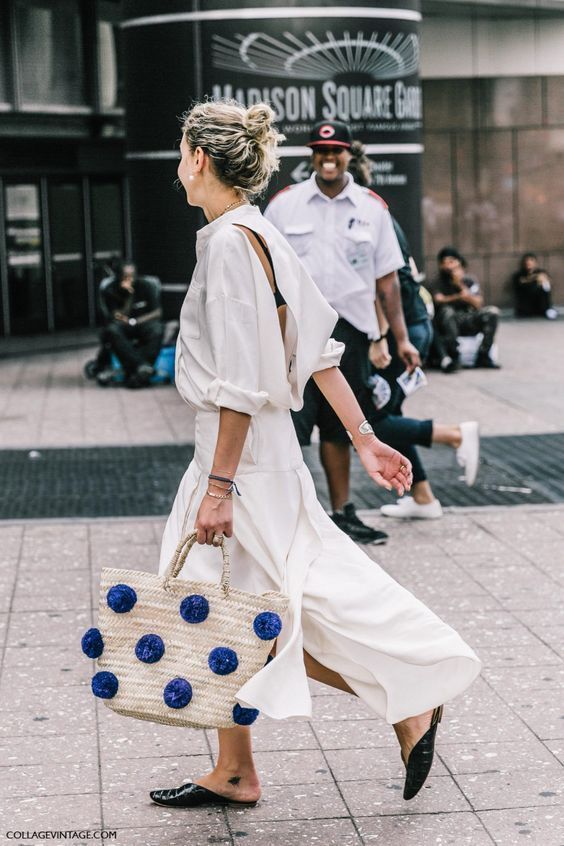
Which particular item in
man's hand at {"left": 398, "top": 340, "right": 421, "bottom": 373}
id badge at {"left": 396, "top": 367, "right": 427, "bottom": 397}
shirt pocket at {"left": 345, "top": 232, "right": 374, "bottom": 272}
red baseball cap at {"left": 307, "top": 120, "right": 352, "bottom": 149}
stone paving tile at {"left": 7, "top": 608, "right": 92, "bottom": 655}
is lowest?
stone paving tile at {"left": 7, "top": 608, "right": 92, "bottom": 655}

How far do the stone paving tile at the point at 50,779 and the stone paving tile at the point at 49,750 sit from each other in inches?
1.2

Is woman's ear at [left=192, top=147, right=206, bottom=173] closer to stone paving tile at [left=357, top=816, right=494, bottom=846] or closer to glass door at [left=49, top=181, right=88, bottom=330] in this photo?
stone paving tile at [left=357, top=816, right=494, bottom=846]

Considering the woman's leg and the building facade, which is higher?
the building facade

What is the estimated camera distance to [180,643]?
366 cm

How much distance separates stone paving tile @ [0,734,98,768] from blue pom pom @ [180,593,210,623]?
40.1 inches

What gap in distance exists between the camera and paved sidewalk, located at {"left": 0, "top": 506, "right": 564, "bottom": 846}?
3.91 metres

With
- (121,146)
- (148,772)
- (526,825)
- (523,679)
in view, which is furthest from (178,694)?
(121,146)

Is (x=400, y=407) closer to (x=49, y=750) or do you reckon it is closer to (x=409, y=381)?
(x=409, y=381)

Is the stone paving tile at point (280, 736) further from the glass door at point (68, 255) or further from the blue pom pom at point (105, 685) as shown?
the glass door at point (68, 255)

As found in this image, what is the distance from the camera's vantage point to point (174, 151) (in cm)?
1318

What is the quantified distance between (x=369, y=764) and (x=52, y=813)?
98 centimetres

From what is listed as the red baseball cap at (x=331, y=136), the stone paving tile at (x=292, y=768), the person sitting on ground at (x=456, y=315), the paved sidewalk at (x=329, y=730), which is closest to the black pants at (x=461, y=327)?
the person sitting on ground at (x=456, y=315)

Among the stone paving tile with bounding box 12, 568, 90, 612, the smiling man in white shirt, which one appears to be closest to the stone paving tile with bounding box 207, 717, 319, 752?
the stone paving tile with bounding box 12, 568, 90, 612

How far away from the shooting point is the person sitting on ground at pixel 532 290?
63.5ft
